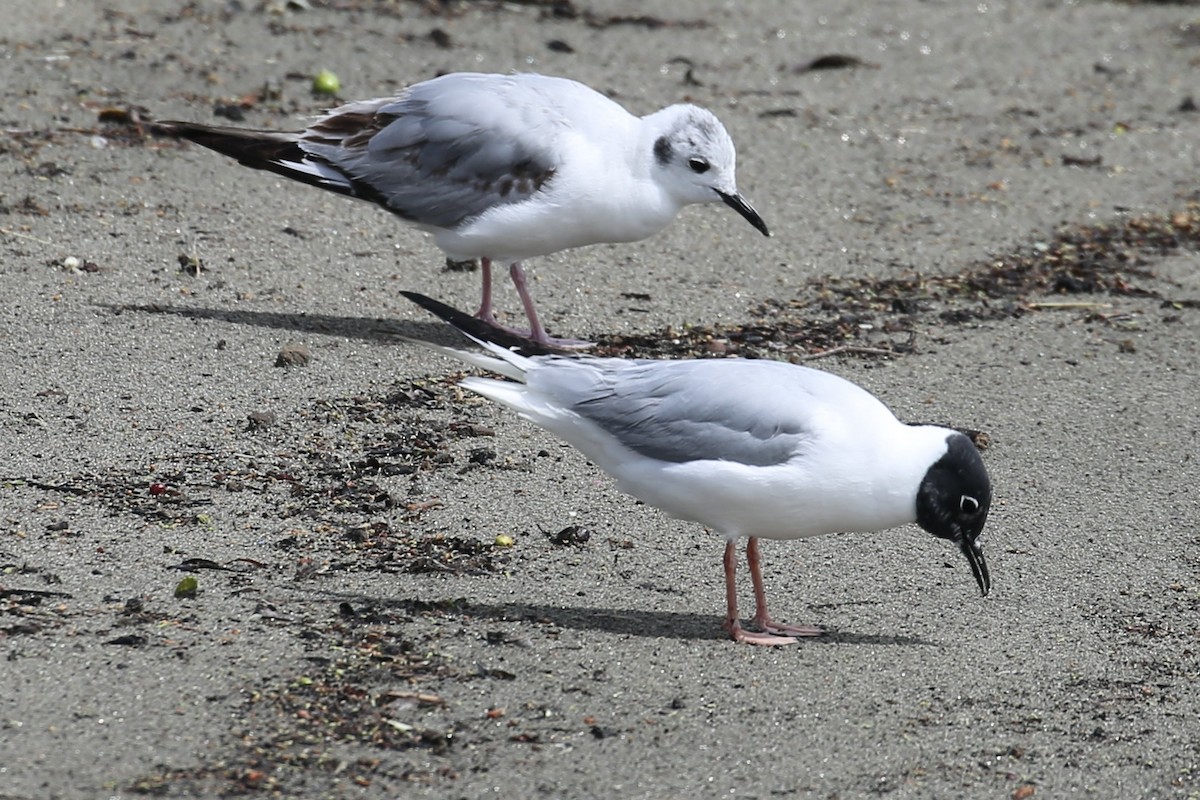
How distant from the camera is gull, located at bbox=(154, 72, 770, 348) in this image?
6730 mm

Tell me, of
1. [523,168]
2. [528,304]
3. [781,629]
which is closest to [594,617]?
[781,629]

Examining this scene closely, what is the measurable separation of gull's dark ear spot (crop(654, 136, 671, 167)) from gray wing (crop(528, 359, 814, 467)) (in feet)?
6.96

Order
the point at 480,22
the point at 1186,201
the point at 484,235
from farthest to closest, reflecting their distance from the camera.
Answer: the point at 480,22, the point at 1186,201, the point at 484,235

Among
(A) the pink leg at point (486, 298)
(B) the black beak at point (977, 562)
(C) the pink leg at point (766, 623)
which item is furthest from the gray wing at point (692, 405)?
(A) the pink leg at point (486, 298)

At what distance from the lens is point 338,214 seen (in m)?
7.80

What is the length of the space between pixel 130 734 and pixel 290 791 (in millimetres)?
439

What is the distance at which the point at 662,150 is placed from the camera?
6.79 meters

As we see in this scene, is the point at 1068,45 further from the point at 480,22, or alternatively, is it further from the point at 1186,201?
the point at 480,22

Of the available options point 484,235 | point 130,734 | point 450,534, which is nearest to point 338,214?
point 484,235

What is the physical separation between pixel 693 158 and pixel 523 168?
0.70m

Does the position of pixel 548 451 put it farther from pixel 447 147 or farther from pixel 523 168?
pixel 447 147

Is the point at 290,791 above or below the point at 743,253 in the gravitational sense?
below

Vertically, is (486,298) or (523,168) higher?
(523,168)

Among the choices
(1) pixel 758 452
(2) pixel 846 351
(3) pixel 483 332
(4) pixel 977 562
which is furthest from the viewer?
(2) pixel 846 351
